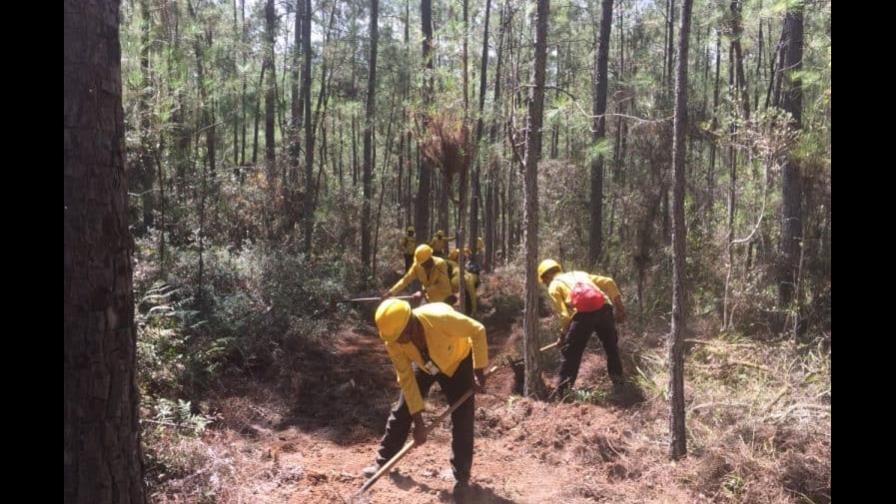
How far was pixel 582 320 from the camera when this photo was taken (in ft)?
22.4

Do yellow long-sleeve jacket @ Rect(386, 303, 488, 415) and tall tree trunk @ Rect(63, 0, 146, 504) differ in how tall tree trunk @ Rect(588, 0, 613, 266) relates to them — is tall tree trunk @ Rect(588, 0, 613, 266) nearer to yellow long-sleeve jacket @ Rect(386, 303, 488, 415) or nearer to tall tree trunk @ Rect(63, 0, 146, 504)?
yellow long-sleeve jacket @ Rect(386, 303, 488, 415)

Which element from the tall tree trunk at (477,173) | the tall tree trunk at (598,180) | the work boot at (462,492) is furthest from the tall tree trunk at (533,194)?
the tall tree trunk at (477,173)

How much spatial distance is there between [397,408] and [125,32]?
7559mm

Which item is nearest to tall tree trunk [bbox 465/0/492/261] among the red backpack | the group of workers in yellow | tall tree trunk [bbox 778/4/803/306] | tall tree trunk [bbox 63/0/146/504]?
tall tree trunk [bbox 778/4/803/306]

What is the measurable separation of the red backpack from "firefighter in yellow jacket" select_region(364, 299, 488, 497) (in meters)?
2.25

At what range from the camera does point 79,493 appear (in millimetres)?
2414

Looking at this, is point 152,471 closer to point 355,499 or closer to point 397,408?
point 355,499

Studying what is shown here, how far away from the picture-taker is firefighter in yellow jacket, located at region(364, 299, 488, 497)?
4.56m

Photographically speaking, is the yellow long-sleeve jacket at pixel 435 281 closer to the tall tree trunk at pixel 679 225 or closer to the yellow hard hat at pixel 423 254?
the yellow hard hat at pixel 423 254

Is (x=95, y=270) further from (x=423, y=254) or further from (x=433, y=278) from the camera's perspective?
(x=433, y=278)

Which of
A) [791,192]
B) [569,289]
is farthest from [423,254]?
[791,192]

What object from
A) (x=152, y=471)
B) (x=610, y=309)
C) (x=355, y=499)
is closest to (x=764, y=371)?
(x=610, y=309)

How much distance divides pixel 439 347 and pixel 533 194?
249 cm

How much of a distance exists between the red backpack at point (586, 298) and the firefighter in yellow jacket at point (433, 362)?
2.25 metres
